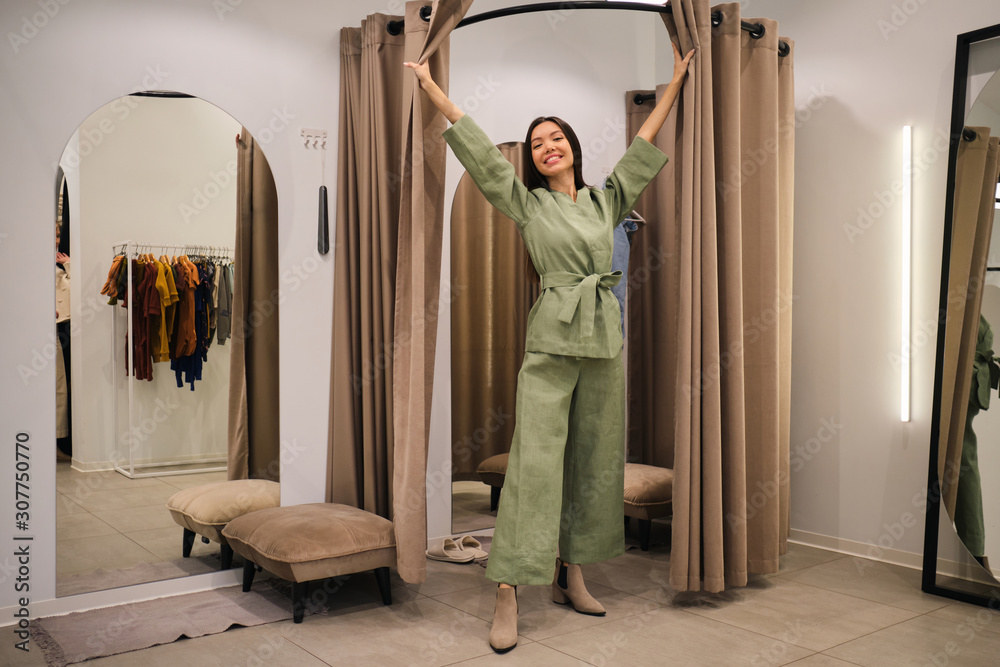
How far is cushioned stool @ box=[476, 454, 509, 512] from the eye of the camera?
12.1 feet

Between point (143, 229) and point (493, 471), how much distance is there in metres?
1.83

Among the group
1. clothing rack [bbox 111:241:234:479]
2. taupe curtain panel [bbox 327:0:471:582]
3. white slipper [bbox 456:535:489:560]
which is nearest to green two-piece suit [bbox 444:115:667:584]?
taupe curtain panel [bbox 327:0:471:582]

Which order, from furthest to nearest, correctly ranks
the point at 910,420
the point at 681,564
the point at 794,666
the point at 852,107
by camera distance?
the point at 852,107
the point at 910,420
the point at 681,564
the point at 794,666

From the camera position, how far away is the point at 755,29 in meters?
3.06

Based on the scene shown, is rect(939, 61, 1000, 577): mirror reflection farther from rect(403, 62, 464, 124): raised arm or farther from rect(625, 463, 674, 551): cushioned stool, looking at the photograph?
rect(403, 62, 464, 124): raised arm

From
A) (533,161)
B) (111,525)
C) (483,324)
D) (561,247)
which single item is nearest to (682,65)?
(533,161)

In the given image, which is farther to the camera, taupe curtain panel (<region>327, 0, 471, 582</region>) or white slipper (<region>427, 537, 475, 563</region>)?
white slipper (<region>427, 537, 475, 563</region>)

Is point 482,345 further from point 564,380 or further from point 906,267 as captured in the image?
point 906,267

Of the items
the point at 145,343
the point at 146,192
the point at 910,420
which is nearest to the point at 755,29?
the point at 910,420

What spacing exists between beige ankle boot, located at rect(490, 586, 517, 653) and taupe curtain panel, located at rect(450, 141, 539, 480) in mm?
1170

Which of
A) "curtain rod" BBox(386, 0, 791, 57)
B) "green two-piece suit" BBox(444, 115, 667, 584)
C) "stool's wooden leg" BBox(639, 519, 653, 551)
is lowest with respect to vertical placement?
"stool's wooden leg" BBox(639, 519, 653, 551)

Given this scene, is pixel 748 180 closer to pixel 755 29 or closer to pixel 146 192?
pixel 755 29

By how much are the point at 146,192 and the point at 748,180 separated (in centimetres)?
226

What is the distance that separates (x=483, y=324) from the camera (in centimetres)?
374
